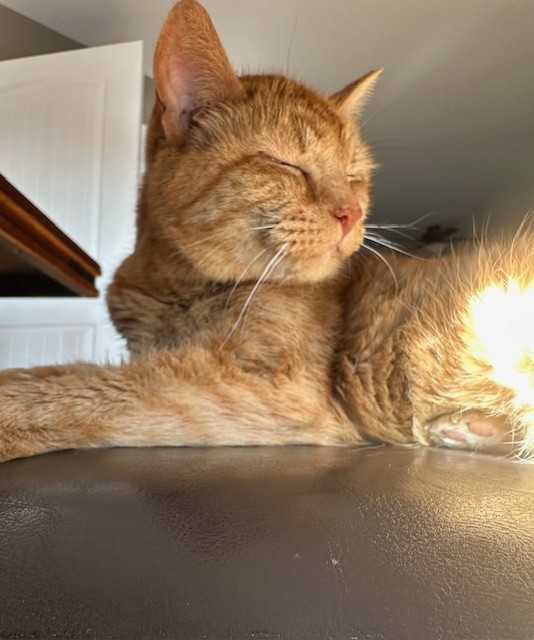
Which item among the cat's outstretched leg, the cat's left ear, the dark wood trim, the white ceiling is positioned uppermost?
the white ceiling

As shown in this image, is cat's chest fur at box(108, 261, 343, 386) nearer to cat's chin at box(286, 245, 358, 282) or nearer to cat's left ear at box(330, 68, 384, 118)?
cat's chin at box(286, 245, 358, 282)

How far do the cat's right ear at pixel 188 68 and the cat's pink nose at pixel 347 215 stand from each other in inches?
11.9

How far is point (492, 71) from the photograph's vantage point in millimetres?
2977

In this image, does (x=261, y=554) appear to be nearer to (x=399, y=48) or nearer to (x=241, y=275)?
(x=241, y=275)

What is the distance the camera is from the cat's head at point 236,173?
37.9 inches

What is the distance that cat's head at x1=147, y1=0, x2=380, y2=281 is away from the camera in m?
0.96

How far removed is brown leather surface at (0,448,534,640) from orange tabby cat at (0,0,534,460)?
256 millimetres

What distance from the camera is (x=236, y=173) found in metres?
0.98

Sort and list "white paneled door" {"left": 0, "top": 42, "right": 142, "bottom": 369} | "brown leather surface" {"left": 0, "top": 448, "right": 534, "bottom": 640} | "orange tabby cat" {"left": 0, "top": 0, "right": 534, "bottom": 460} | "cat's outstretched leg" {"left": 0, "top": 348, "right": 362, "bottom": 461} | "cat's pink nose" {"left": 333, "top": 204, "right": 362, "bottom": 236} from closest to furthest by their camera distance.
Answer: "brown leather surface" {"left": 0, "top": 448, "right": 534, "bottom": 640}
"cat's outstretched leg" {"left": 0, "top": 348, "right": 362, "bottom": 461}
"orange tabby cat" {"left": 0, "top": 0, "right": 534, "bottom": 460}
"cat's pink nose" {"left": 333, "top": 204, "right": 362, "bottom": 236}
"white paneled door" {"left": 0, "top": 42, "right": 142, "bottom": 369}

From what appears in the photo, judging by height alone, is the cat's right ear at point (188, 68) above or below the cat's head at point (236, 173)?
above

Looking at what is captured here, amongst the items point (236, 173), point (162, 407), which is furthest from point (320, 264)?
point (162, 407)

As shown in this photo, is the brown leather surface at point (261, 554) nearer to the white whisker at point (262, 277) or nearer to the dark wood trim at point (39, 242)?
the white whisker at point (262, 277)

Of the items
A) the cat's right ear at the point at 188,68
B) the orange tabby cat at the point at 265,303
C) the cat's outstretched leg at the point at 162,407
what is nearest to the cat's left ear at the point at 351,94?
the orange tabby cat at the point at 265,303

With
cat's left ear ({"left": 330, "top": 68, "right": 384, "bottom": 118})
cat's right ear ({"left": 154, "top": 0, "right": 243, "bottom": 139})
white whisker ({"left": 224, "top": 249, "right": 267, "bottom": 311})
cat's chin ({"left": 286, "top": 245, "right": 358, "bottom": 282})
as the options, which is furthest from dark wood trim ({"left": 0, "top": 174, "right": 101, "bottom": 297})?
cat's left ear ({"left": 330, "top": 68, "right": 384, "bottom": 118})
